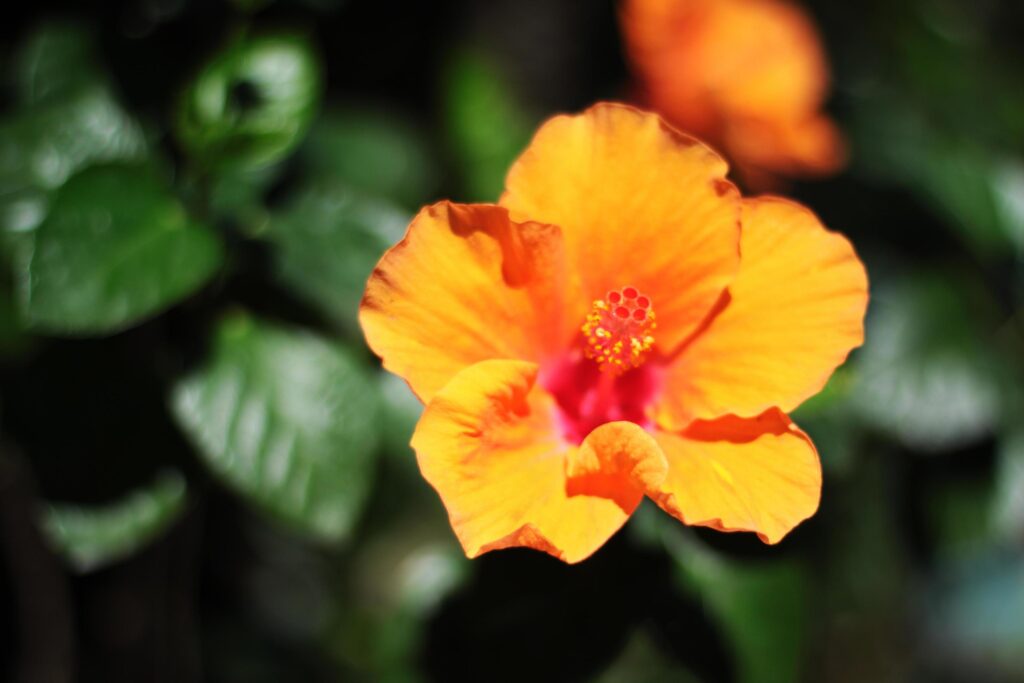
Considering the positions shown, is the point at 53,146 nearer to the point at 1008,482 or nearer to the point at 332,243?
the point at 332,243

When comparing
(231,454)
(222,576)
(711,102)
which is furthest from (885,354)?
(222,576)

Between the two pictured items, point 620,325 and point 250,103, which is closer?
point 620,325

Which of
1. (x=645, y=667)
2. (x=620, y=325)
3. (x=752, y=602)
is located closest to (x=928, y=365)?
(x=752, y=602)

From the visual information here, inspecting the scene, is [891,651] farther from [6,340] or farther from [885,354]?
[6,340]

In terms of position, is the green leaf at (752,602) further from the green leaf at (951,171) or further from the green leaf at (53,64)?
the green leaf at (53,64)

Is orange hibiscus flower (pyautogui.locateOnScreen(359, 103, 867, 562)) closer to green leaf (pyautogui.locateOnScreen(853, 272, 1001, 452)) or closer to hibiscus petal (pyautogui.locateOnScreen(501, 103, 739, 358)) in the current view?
hibiscus petal (pyautogui.locateOnScreen(501, 103, 739, 358))

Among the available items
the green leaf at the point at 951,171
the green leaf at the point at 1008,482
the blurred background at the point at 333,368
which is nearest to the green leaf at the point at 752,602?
the blurred background at the point at 333,368
